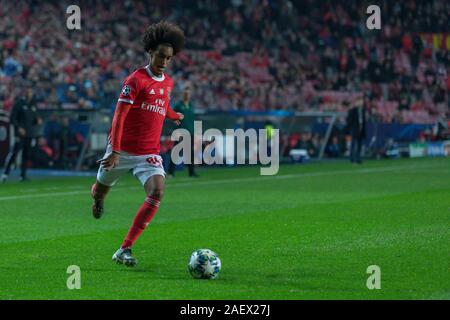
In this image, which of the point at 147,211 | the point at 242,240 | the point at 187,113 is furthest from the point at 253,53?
the point at 147,211

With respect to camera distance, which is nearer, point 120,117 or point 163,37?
point 120,117

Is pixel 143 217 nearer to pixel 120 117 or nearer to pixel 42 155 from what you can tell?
pixel 120 117

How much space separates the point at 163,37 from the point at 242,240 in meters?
3.29

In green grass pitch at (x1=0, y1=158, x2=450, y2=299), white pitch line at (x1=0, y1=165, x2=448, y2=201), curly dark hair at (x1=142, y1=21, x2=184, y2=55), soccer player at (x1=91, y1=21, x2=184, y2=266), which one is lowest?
white pitch line at (x1=0, y1=165, x2=448, y2=201)

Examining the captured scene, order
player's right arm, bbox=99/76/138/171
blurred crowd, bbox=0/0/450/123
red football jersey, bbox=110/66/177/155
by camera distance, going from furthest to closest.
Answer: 1. blurred crowd, bbox=0/0/450/123
2. red football jersey, bbox=110/66/177/155
3. player's right arm, bbox=99/76/138/171

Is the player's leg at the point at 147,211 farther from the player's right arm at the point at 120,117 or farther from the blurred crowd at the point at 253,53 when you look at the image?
the blurred crowd at the point at 253,53

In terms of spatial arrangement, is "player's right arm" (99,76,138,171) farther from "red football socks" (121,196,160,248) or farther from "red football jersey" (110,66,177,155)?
"red football socks" (121,196,160,248)

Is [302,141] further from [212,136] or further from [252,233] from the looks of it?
[252,233]

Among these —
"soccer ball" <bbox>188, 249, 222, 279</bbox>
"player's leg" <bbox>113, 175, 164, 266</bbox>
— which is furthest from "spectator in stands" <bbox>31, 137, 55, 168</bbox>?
"soccer ball" <bbox>188, 249, 222, 279</bbox>

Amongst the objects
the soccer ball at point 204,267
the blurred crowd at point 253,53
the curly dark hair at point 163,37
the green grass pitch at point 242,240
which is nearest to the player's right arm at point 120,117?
the curly dark hair at point 163,37

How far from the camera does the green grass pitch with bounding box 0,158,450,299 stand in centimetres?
973

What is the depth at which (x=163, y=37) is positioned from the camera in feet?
37.9

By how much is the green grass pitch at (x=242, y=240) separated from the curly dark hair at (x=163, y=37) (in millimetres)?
2379

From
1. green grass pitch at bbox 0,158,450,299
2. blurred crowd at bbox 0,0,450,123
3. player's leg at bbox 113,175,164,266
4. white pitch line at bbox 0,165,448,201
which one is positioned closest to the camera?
green grass pitch at bbox 0,158,450,299
